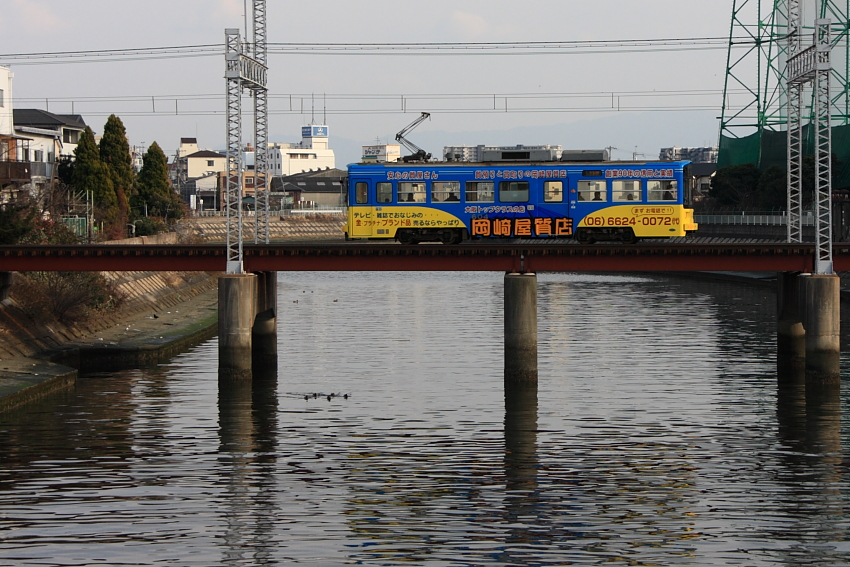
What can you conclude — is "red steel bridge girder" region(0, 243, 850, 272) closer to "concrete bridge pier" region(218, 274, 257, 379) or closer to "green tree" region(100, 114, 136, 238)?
"concrete bridge pier" region(218, 274, 257, 379)

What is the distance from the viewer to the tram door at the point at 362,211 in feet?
167

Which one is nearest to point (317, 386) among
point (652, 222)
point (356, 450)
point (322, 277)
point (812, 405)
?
point (356, 450)

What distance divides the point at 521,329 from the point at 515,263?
9.11ft

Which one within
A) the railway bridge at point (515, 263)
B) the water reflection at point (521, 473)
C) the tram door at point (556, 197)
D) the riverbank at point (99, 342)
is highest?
the tram door at point (556, 197)

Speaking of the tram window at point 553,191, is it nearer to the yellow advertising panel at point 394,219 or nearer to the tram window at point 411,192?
the yellow advertising panel at point 394,219

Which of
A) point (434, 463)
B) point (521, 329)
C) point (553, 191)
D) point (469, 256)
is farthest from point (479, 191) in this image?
point (434, 463)

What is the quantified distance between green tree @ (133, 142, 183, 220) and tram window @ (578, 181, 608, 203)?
8046 centimetres

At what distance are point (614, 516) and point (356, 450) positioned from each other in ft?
33.2

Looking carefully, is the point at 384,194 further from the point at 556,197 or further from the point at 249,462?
the point at 249,462

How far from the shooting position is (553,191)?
50281 millimetres

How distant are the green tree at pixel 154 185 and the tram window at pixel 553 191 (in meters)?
79.7

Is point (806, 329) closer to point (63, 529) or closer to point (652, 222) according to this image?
point (652, 222)

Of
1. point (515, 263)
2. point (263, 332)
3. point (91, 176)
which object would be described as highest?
point (91, 176)

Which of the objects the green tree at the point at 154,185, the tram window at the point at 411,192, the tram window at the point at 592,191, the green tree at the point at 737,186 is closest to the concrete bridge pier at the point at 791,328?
the tram window at the point at 592,191
